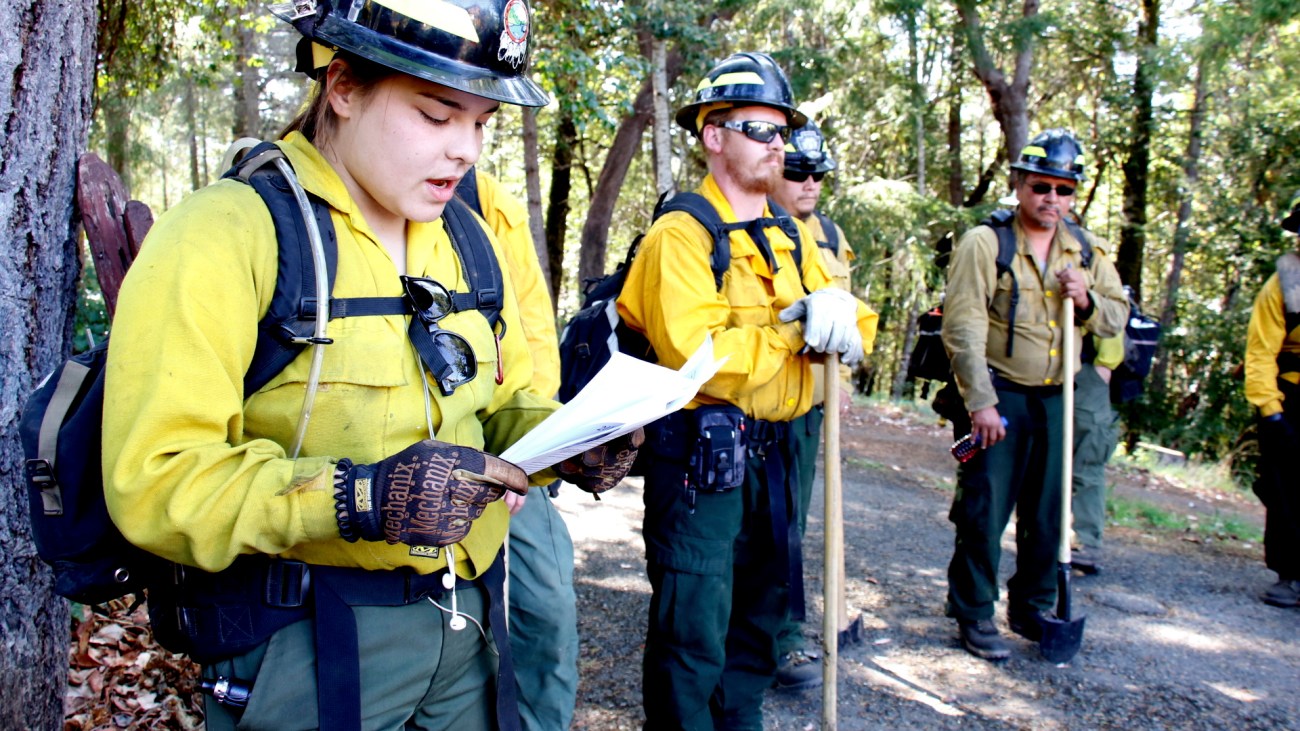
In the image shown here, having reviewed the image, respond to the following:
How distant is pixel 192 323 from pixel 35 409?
0.36 meters

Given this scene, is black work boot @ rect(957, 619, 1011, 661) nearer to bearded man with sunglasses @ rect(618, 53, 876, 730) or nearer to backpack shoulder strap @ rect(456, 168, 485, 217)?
bearded man with sunglasses @ rect(618, 53, 876, 730)

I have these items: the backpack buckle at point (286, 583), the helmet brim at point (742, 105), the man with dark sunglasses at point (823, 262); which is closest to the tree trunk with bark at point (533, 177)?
the man with dark sunglasses at point (823, 262)

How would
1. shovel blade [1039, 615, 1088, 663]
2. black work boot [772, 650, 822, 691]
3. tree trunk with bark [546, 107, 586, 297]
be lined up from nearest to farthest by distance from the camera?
1. black work boot [772, 650, 822, 691]
2. shovel blade [1039, 615, 1088, 663]
3. tree trunk with bark [546, 107, 586, 297]

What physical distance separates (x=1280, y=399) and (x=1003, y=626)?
93.3 inches

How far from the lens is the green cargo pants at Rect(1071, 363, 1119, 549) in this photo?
611cm

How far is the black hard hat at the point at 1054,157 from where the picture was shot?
15.6ft

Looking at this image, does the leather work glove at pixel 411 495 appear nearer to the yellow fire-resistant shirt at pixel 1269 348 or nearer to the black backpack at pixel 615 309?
the black backpack at pixel 615 309

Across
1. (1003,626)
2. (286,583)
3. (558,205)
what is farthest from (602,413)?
(558,205)

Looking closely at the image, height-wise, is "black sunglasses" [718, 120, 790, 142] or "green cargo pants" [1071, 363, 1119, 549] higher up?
"black sunglasses" [718, 120, 790, 142]

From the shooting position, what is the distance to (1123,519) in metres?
7.76

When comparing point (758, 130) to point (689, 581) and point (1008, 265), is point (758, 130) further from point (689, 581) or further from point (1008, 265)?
point (1008, 265)

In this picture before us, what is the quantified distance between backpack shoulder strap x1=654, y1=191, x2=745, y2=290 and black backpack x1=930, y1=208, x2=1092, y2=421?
193 centimetres

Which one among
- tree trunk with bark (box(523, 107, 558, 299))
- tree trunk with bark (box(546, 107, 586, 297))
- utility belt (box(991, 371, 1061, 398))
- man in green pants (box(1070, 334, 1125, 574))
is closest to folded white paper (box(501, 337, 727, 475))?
utility belt (box(991, 371, 1061, 398))

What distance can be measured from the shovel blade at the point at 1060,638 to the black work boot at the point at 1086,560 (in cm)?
164
